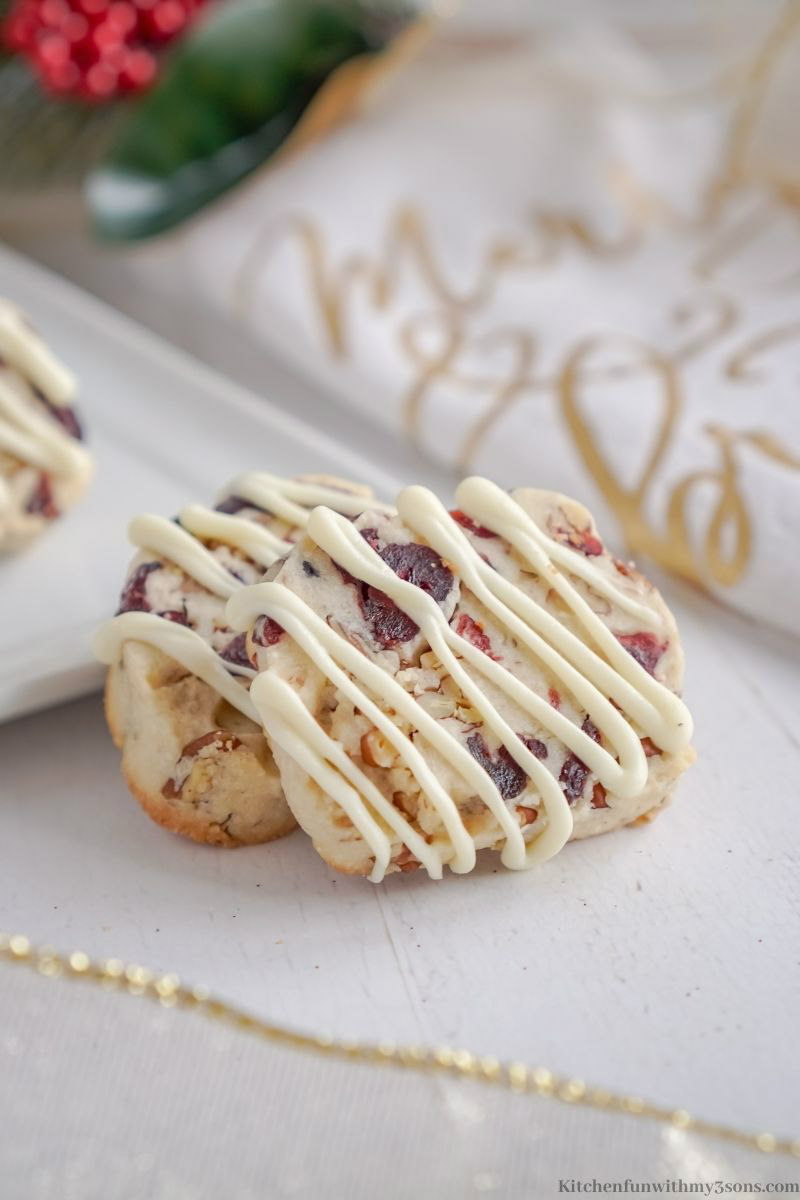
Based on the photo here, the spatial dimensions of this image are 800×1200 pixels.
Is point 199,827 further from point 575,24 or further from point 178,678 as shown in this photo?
point 575,24

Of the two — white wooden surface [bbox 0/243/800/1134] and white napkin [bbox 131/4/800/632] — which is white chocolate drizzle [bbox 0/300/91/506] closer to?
white wooden surface [bbox 0/243/800/1134]

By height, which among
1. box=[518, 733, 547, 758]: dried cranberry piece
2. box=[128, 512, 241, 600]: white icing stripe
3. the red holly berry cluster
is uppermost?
the red holly berry cluster

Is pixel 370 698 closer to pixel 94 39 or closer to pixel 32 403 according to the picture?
pixel 32 403

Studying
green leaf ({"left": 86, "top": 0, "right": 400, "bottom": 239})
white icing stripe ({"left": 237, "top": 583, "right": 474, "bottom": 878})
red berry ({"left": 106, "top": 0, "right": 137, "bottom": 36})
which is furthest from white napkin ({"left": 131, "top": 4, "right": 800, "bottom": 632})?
white icing stripe ({"left": 237, "top": 583, "right": 474, "bottom": 878})

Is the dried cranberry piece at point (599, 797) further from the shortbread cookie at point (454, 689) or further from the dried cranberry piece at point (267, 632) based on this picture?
the dried cranberry piece at point (267, 632)

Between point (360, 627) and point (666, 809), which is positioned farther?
point (666, 809)

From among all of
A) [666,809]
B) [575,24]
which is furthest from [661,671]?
[575,24]
